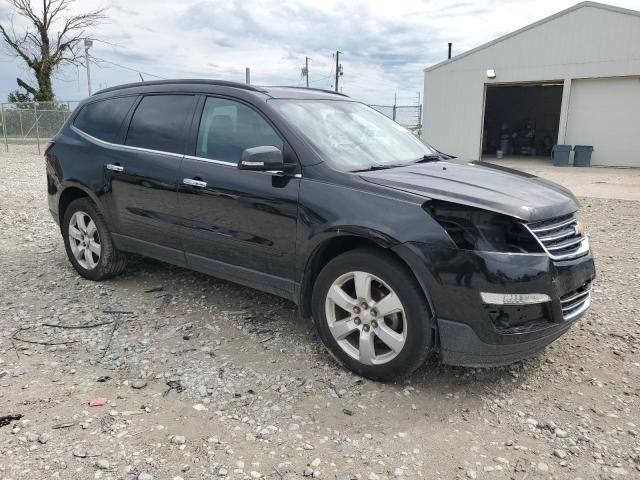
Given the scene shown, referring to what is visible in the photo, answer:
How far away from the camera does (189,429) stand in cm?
274

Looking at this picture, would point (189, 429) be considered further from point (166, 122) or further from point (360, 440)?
point (166, 122)

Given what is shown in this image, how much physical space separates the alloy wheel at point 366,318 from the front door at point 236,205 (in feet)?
1.41

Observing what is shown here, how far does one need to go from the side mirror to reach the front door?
138 mm

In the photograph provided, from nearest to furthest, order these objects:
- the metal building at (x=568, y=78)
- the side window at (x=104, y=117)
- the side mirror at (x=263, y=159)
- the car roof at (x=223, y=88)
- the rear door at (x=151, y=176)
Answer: the side mirror at (x=263, y=159) → the car roof at (x=223, y=88) → the rear door at (x=151, y=176) → the side window at (x=104, y=117) → the metal building at (x=568, y=78)

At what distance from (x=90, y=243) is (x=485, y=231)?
3763 millimetres

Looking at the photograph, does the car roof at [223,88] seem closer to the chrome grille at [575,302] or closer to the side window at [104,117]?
the side window at [104,117]

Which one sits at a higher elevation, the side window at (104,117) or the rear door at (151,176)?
the side window at (104,117)

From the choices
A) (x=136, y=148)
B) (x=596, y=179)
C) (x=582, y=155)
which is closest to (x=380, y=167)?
(x=136, y=148)

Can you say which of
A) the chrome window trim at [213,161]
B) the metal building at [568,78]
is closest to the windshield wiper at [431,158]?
the chrome window trim at [213,161]

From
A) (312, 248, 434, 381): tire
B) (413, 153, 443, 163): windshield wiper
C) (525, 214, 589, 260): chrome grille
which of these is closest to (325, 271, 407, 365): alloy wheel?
(312, 248, 434, 381): tire

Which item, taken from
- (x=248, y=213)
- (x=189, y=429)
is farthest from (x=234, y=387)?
(x=248, y=213)

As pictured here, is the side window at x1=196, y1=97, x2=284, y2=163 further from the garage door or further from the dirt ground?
the garage door

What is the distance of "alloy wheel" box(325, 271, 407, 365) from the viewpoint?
303 cm

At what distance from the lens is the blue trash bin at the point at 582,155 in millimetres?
18594
